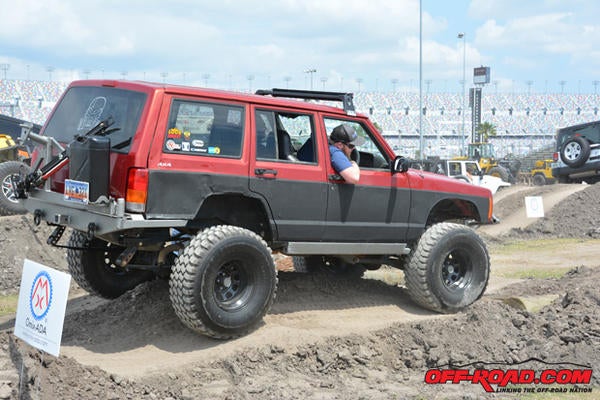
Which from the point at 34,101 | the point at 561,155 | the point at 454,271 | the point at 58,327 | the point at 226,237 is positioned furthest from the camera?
the point at 34,101

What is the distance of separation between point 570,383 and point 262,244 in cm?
304

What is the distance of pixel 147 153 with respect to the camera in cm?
626

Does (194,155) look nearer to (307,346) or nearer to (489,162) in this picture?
(307,346)

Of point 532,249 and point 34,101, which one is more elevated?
point 34,101

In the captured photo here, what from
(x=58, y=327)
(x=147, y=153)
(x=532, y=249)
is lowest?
(x=532, y=249)

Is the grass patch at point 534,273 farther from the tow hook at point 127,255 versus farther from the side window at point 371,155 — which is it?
the tow hook at point 127,255

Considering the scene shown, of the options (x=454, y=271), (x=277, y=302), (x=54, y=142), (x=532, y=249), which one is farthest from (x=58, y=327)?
(x=532, y=249)

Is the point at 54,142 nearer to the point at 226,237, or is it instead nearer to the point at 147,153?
the point at 147,153

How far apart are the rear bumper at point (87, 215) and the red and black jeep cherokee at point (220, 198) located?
0.5 inches

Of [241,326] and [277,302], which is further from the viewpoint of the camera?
[277,302]

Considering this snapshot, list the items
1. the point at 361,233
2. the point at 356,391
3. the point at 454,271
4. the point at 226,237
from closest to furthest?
the point at 356,391
the point at 226,237
the point at 361,233
the point at 454,271

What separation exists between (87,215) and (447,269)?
14.0 ft

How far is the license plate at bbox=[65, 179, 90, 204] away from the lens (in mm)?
6320

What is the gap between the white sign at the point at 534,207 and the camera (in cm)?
2169
